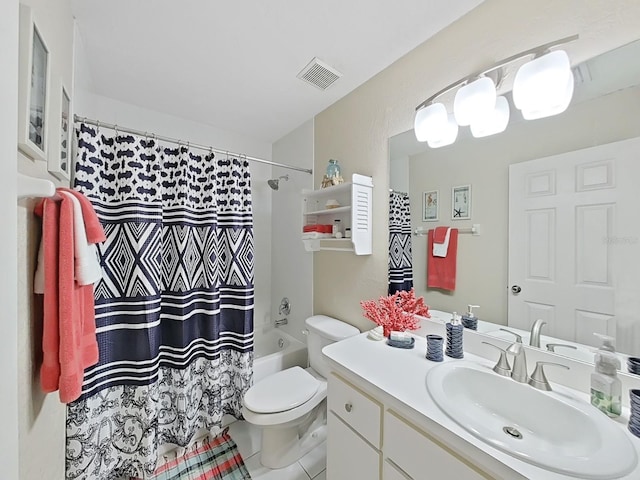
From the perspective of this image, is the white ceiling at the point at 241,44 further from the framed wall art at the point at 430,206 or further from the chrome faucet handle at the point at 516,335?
the chrome faucet handle at the point at 516,335

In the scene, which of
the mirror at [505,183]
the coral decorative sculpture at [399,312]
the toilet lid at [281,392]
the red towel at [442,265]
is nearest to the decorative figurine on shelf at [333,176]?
the mirror at [505,183]

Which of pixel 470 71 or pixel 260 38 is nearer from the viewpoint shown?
pixel 470 71

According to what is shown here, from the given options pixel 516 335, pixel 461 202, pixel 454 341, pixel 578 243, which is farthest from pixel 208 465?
pixel 578 243

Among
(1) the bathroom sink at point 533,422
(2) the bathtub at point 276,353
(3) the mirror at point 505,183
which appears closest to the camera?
(1) the bathroom sink at point 533,422

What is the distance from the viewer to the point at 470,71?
1.18 metres

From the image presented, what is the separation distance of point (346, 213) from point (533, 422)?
51.8 inches

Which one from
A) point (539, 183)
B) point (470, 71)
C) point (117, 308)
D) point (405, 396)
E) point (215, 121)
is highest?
point (215, 121)

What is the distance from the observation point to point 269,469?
1490 mm

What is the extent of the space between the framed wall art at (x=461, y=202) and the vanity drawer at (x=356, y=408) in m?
0.89

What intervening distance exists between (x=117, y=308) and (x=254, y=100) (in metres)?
1.54

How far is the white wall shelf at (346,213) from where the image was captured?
5.12ft

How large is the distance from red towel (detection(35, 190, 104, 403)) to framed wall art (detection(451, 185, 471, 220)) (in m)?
1.48

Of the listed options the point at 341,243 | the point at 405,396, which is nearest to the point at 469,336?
the point at 405,396

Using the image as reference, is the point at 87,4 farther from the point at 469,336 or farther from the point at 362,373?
the point at 469,336
